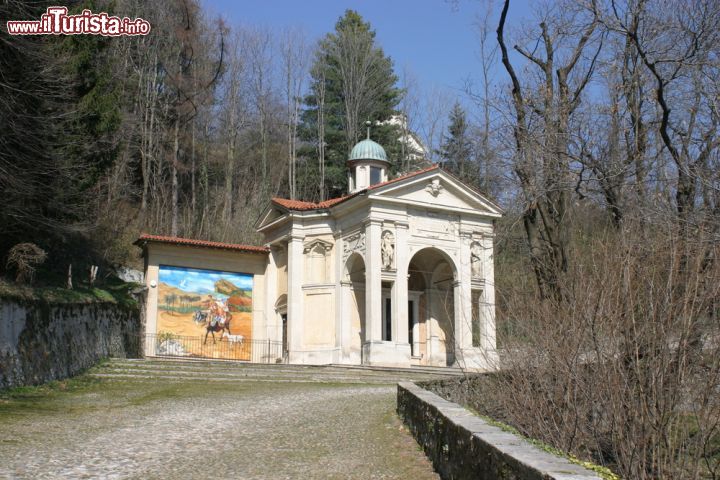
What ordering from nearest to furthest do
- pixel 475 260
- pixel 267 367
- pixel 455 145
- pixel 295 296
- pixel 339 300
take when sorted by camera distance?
pixel 267 367
pixel 339 300
pixel 295 296
pixel 475 260
pixel 455 145

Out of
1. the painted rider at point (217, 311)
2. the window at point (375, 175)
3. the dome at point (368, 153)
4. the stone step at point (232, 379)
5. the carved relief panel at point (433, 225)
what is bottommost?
the stone step at point (232, 379)

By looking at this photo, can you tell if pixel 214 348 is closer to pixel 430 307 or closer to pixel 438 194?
pixel 430 307

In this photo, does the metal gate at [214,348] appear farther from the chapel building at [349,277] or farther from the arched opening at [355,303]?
the arched opening at [355,303]

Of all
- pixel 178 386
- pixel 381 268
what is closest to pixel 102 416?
pixel 178 386

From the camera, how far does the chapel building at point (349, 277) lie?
88.3 ft

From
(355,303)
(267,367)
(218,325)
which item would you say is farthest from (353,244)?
(267,367)

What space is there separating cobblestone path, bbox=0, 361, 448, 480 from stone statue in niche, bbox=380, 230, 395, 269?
9.95 metres

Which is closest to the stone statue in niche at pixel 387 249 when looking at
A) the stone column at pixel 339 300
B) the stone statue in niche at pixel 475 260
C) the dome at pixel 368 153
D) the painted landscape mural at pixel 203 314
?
the stone column at pixel 339 300

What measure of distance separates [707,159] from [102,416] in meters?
10.3

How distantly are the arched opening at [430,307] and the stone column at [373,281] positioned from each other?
10.7ft

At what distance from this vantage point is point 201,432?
9875mm

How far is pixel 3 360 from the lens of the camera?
13859mm

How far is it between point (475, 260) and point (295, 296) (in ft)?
23.7

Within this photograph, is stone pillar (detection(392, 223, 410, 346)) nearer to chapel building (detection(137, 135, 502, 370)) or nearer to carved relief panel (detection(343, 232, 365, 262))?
chapel building (detection(137, 135, 502, 370))
